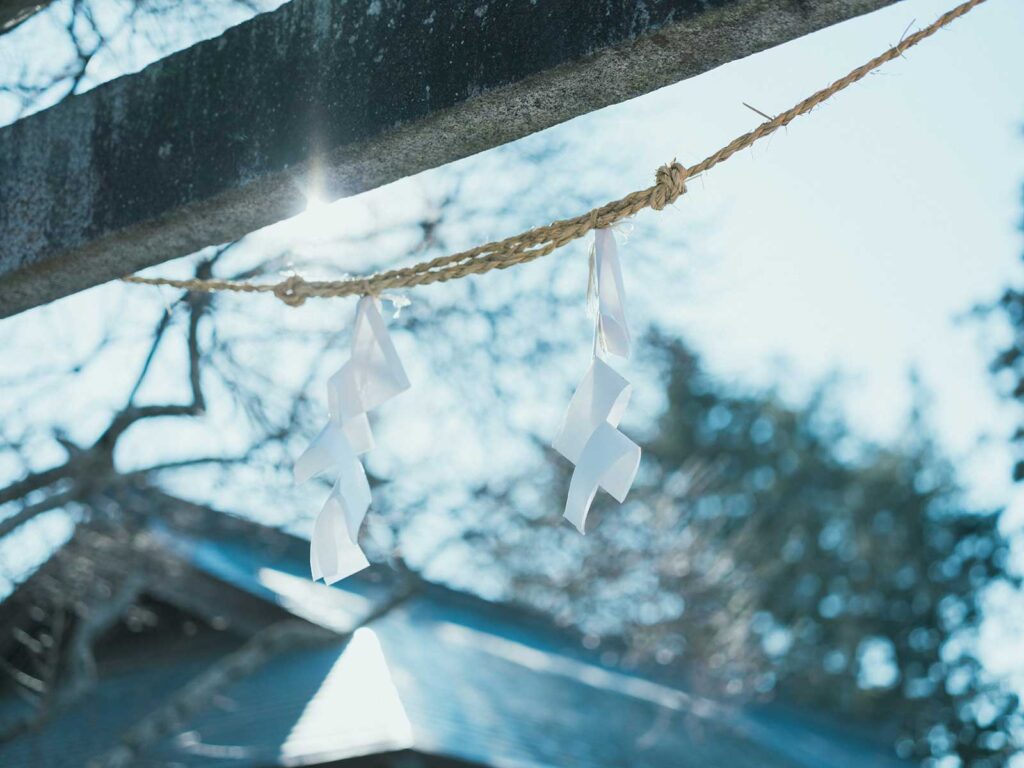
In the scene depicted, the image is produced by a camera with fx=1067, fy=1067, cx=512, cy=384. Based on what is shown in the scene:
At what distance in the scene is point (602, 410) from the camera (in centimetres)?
167

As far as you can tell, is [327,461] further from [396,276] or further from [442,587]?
[442,587]

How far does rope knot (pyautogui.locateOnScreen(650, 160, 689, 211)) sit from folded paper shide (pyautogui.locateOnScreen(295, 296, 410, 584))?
565 millimetres

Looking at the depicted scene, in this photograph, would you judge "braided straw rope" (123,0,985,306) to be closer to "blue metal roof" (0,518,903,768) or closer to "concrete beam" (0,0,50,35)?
"concrete beam" (0,0,50,35)

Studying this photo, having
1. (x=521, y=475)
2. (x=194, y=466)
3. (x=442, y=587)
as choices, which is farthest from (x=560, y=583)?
(x=194, y=466)

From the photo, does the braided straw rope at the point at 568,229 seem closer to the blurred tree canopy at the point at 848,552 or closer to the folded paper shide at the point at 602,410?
the folded paper shide at the point at 602,410

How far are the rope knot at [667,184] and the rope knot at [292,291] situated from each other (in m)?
0.70

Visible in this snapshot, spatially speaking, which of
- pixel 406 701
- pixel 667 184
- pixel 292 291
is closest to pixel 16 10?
pixel 292 291

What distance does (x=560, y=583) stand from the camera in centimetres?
1009

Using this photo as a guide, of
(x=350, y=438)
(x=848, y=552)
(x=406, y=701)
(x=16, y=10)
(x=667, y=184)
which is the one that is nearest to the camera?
(x=667, y=184)

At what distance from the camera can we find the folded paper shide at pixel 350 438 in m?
1.84

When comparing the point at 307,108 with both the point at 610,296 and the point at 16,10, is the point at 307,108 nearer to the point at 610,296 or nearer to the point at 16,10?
the point at 610,296

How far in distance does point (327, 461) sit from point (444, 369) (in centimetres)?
374

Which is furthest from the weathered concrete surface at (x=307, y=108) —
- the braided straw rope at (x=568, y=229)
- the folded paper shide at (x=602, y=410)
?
the folded paper shide at (x=602, y=410)

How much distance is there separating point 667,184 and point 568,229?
0.55 ft
